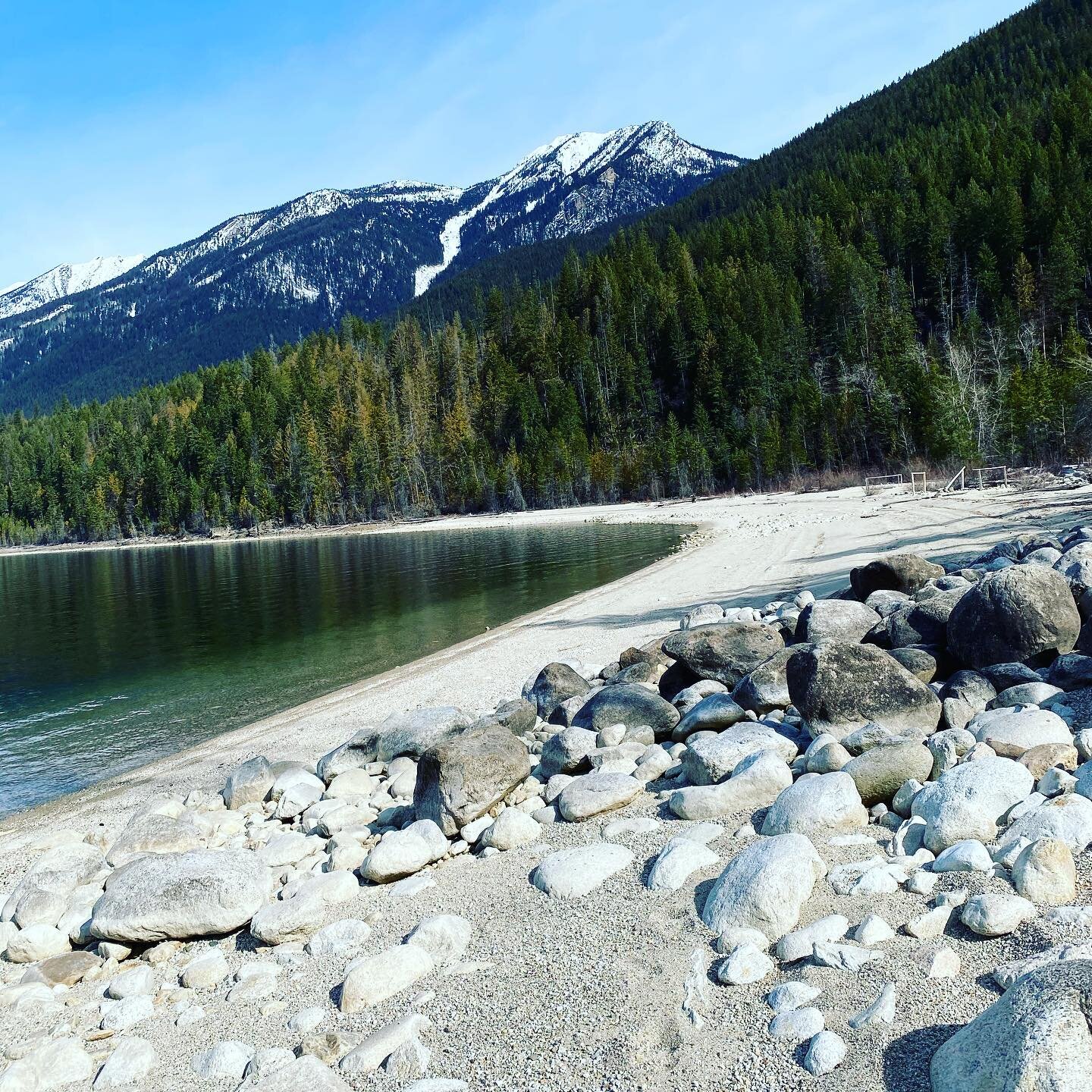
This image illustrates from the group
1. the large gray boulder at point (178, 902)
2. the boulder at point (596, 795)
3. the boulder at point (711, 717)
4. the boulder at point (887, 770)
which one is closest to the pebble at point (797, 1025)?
the boulder at point (887, 770)

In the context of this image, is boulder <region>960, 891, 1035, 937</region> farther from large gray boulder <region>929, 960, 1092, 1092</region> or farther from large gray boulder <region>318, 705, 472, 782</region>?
large gray boulder <region>318, 705, 472, 782</region>

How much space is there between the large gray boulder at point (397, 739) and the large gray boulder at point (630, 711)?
6.61 ft

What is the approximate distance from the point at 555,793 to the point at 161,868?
3405 mm

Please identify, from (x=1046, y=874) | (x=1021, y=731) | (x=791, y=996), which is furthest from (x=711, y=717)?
(x=791, y=996)

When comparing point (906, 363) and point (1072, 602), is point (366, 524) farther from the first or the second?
point (1072, 602)

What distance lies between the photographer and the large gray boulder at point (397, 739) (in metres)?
9.95

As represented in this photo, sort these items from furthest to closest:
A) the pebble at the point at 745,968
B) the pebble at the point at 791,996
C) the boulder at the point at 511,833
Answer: the boulder at the point at 511,833, the pebble at the point at 745,968, the pebble at the point at 791,996

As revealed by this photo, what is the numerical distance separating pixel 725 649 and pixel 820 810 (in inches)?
196

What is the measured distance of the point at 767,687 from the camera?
8344 millimetres

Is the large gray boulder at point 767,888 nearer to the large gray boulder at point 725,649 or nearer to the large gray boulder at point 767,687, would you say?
the large gray boulder at point 767,687

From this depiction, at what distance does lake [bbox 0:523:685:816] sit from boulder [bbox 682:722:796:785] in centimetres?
1045

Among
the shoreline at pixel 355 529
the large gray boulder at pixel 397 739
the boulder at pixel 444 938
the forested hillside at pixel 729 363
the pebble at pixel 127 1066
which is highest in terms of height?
the forested hillside at pixel 729 363

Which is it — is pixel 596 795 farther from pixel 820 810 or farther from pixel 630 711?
pixel 630 711

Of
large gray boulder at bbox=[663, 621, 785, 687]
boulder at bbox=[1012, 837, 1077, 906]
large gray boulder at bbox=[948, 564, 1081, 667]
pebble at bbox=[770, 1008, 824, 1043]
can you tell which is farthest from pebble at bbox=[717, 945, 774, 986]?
large gray boulder at bbox=[663, 621, 785, 687]
